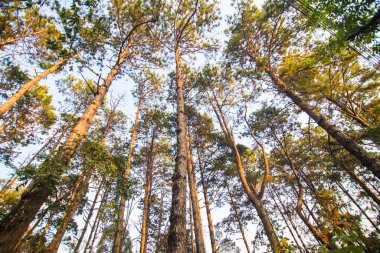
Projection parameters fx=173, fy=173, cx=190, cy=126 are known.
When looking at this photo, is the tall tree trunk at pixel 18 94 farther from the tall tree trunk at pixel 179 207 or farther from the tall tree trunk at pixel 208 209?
the tall tree trunk at pixel 208 209

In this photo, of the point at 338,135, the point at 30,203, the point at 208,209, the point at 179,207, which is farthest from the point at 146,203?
the point at 338,135

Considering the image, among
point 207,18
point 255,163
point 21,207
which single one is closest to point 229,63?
point 207,18

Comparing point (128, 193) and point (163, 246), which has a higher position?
point (163, 246)

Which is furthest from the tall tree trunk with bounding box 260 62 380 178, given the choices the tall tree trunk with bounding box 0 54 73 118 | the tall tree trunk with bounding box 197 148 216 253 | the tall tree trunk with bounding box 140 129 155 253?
the tall tree trunk with bounding box 0 54 73 118

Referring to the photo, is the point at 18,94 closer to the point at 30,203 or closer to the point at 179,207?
the point at 30,203

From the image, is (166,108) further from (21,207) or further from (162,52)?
(21,207)

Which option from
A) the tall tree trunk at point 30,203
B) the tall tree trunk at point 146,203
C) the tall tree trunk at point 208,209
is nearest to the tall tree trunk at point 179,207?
the tall tree trunk at point 30,203

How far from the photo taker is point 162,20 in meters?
8.02

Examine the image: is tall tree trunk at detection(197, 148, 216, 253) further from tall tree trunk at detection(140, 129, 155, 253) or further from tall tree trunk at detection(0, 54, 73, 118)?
tall tree trunk at detection(0, 54, 73, 118)

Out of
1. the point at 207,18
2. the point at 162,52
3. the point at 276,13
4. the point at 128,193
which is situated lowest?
the point at 128,193

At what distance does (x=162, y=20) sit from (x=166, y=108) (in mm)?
5423

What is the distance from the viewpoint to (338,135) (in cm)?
607

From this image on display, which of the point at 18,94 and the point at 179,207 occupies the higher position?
the point at 18,94

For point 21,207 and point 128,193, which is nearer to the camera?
point 21,207
